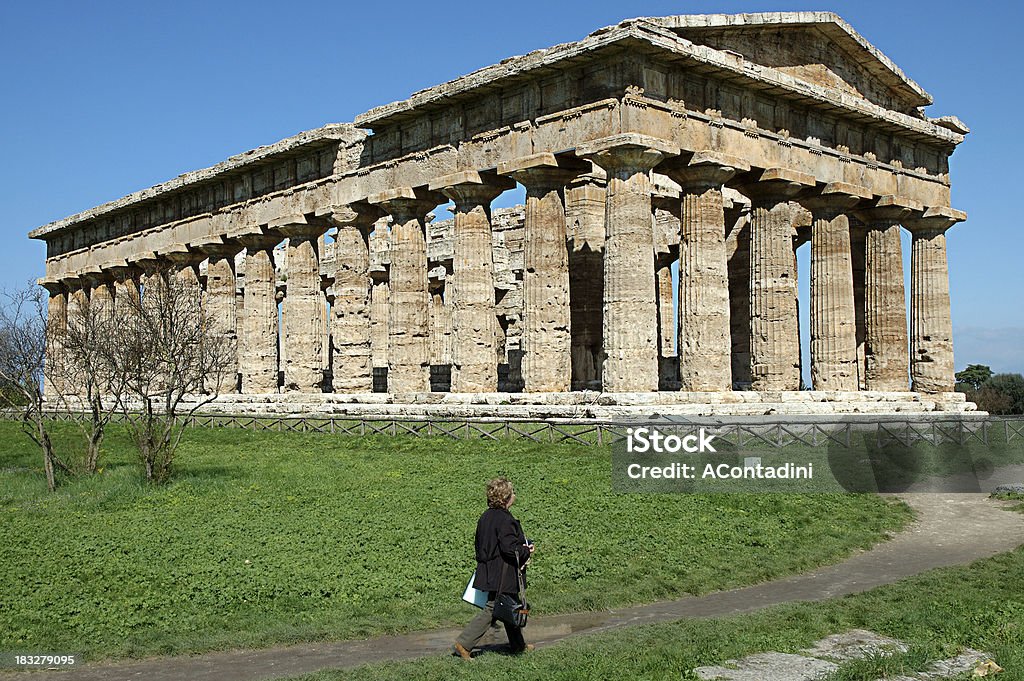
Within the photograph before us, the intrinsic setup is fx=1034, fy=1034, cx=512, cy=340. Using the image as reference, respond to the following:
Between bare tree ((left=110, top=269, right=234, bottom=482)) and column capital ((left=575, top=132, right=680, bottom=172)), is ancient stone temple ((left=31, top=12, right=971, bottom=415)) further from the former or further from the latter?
bare tree ((left=110, top=269, right=234, bottom=482))

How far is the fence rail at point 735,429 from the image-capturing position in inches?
926

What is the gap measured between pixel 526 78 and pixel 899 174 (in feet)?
46.5

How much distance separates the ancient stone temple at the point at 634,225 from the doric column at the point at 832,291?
71mm

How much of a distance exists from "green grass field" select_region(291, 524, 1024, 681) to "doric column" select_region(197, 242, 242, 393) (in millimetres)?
34994

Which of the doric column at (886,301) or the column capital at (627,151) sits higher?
the column capital at (627,151)

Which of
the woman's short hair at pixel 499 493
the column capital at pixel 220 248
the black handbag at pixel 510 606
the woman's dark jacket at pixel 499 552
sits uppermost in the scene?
the column capital at pixel 220 248

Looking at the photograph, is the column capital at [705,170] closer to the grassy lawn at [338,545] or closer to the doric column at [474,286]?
the doric column at [474,286]

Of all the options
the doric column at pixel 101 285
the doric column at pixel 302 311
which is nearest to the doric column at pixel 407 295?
the doric column at pixel 302 311

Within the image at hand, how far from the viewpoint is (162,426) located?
2289 centimetres

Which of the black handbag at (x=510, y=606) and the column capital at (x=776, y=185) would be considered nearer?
the black handbag at (x=510, y=606)

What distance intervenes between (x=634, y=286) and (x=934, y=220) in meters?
15.1

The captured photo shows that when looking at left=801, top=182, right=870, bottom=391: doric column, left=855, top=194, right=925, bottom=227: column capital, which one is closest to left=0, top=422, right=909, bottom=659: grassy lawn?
left=801, top=182, right=870, bottom=391: doric column

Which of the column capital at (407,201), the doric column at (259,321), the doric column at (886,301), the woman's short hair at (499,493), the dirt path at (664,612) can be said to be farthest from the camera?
the doric column at (259,321)

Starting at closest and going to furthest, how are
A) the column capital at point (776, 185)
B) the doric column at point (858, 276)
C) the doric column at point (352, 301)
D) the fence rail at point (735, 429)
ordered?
the fence rail at point (735, 429) < the column capital at point (776, 185) < the doric column at point (352, 301) < the doric column at point (858, 276)
